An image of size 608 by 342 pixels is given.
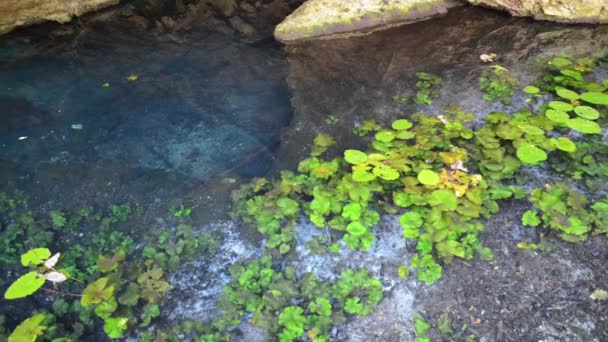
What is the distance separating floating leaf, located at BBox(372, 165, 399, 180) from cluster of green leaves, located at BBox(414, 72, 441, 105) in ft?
4.62

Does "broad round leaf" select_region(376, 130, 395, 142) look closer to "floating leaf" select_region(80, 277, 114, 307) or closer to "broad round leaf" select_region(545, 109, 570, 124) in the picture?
"broad round leaf" select_region(545, 109, 570, 124)

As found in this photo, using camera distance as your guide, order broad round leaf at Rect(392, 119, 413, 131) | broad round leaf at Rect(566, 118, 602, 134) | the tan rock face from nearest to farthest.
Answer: broad round leaf at Rect(566, 118, 602, 134), broad round leaf at Rect(392, 119, 413, 131), the tan rock face

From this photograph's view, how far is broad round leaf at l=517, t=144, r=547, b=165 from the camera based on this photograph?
12.8 feet

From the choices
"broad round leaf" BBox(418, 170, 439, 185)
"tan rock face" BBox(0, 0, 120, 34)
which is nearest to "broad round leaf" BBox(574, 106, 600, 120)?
"broad round leaf" BBox(418, 170, 439, 185)

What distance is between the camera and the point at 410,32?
21.5 feet

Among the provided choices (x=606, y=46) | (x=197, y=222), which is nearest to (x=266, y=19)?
(x=197, y=222)

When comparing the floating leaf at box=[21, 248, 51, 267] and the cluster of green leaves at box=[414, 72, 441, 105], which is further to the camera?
the cluster of green leaves at box=[414, 72, 441, 105]

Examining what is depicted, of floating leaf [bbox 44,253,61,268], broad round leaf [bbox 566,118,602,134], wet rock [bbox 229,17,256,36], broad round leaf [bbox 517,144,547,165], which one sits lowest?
floating leaf [bbox 44,253,61,268]

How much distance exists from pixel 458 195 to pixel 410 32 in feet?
11.7

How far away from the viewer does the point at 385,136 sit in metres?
4.40

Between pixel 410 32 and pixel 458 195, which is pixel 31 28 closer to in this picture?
pixel 410 32

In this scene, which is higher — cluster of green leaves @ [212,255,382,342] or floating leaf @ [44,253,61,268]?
floating leaf @ [44,253,61,268]

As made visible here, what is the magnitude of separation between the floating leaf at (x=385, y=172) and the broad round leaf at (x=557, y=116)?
6.03 feet

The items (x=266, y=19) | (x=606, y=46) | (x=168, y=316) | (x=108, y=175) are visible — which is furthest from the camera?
(x=266, y=19)
